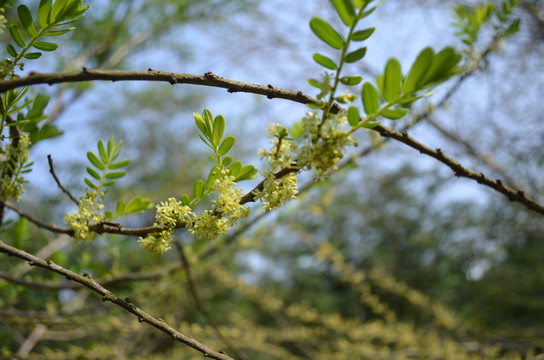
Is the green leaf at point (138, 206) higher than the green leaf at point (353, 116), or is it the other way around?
the green leaf at point (138, 206)

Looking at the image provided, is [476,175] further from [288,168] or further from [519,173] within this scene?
[519,173]

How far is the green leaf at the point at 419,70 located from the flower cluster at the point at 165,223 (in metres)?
0.35

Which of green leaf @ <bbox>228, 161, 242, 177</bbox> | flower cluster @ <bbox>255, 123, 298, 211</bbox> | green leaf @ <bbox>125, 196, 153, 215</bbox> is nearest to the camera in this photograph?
flower cluster @ <bbox>255, 123, 298, 211</bbox>

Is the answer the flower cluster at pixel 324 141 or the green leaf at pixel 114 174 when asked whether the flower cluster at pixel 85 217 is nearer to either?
the green leaf at pixel 114 174

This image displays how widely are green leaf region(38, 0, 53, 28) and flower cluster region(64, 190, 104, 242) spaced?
27cm

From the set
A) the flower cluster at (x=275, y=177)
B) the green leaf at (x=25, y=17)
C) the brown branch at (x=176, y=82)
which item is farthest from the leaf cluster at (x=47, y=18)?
the flower cluster at (x=275, y=177)

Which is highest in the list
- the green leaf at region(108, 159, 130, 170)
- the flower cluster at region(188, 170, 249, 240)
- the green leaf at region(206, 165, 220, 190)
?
the green leaf at region(108, 159, 130, 170)

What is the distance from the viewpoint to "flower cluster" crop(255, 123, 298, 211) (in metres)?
0.53

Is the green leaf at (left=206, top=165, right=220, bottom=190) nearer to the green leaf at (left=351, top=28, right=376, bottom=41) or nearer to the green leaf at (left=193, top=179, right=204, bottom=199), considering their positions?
the green leaf at (left=193, top=179, right=204, bottom=199)

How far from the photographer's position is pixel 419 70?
1.46ft

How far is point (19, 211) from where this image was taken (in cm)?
82

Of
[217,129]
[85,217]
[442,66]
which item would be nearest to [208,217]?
[217,129]

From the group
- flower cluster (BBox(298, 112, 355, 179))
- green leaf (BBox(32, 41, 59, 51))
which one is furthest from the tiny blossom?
green leaf (BBox(32, 41, 59, 51))

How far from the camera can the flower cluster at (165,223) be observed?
1.91 ft
